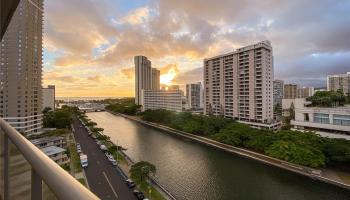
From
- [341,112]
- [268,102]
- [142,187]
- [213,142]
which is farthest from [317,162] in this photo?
[268,102]

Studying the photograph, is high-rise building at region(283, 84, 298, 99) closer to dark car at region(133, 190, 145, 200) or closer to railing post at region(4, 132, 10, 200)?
dark car at region(133, 190, 145, 200)

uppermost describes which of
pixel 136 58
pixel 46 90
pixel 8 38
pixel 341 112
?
pixel 136 58

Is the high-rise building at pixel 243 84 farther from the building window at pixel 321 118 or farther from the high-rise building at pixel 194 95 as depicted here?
the high-rise building at pixel 194 95

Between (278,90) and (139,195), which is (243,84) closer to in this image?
(139,195)

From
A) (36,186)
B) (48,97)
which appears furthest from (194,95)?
(36,186)

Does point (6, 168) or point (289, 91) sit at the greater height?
point (289, 91)

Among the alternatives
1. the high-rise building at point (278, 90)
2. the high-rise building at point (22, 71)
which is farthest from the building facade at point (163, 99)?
the high-rise building at point (22, 71)

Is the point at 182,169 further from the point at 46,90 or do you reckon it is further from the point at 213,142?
the point at 46,90
